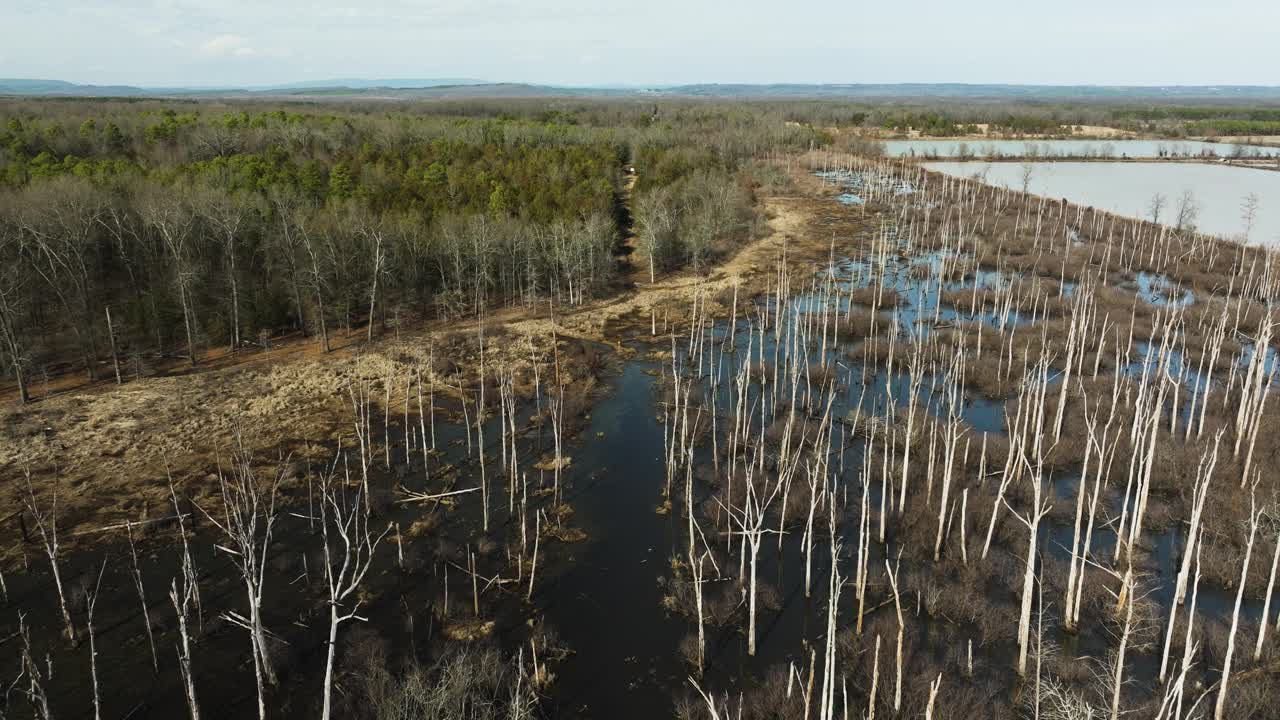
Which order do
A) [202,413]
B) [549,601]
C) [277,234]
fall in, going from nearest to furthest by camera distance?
1. [549,601]
2. [202,413]
3. [277,234]

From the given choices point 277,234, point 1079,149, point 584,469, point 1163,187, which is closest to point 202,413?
point 277,234

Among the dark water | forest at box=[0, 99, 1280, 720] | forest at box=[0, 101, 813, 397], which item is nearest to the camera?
forest at box=[0, 99, 1280, 720]

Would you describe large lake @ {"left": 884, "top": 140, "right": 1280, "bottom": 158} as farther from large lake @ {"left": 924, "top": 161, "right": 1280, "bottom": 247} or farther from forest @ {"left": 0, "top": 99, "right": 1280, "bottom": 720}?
forest @ {"left": 0, "top": 99, "right": 1280, "bottom": 720}

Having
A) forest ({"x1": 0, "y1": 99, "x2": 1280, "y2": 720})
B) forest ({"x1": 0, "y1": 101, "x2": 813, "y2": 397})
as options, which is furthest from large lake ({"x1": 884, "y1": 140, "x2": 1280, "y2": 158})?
forest ({"x1": 0, "y1": 101, "x2": 813, "y2": 397})

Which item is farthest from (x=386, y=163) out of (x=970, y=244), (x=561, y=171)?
(x=970, y=244)

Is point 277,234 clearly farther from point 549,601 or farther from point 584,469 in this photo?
point 549,601

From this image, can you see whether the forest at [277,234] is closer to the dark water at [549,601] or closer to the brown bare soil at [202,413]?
the brown bare soil at [202,413]
